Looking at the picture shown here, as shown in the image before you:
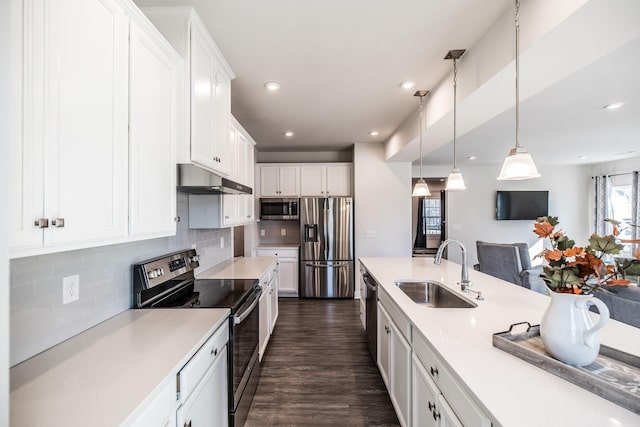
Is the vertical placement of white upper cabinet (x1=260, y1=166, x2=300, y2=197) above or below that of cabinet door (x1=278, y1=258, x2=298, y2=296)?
above

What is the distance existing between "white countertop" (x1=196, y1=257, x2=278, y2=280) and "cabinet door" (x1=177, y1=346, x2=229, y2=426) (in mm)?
906

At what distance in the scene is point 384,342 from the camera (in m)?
2.19

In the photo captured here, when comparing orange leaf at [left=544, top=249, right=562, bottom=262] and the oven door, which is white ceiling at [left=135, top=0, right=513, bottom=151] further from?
the oven door

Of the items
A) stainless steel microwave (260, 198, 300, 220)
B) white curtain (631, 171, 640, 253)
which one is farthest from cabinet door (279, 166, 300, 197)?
white curtain (631, 171, 640, 253)

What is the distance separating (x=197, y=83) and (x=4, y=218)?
1426mm

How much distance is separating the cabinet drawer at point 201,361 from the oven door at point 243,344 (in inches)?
3.3

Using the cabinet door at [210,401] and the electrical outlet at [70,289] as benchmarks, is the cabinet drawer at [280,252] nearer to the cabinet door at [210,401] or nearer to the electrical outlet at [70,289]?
the cabinet door at [210,401]

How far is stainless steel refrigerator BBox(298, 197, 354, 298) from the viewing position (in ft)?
15.5

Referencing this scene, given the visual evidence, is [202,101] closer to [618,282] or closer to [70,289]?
[70,289]

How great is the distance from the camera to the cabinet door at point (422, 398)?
3.97 feet

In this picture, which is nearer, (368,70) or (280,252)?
(368,70)

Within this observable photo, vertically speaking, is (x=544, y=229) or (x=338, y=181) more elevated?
(x=338, y=181)

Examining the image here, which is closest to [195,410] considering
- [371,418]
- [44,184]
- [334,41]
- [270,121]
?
[44,184]

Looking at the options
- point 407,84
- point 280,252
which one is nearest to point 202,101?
point 407,84
